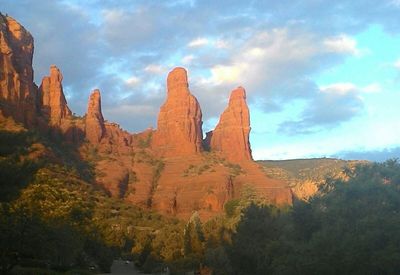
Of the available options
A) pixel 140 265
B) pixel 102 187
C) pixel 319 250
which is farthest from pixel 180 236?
pixel 102 187

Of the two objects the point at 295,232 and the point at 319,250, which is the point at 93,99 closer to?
the point at 295,232

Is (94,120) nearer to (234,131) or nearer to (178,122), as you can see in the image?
(178,122)

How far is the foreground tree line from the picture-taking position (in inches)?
1130

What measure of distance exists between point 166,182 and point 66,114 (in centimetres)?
2868

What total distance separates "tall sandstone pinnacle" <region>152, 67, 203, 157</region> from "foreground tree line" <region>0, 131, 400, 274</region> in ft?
204

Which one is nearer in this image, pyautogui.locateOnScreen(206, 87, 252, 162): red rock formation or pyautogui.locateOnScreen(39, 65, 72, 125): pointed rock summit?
pyautogui.locateOnScreen(39, 65, 72, 125): pointed rock summit

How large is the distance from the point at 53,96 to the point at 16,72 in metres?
17.1

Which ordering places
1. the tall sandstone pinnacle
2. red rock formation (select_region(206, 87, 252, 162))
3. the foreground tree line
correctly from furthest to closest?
red rock formation (select_region(206, 87, 252, 162)) < the tall sandstone pinnacle < the foreground tree line

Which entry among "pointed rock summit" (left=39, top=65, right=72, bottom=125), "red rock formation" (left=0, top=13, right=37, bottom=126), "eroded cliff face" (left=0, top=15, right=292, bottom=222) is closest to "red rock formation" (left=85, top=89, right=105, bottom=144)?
"eroded cliff face" (left=0, top=15, right=292, bottom=222)

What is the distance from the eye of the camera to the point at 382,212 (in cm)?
4128

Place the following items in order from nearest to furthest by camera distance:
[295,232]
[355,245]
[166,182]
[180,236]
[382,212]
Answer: [355,245] → [382,212] → [295,232] → [180,236] → [166,182]

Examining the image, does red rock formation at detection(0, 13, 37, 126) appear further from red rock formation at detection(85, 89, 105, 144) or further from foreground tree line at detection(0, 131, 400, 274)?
foreground tree line at detection(0, 131, 400, 274)

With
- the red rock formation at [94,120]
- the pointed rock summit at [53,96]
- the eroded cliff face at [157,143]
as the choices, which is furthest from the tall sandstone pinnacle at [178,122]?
the pointed rock summit at [53,96]

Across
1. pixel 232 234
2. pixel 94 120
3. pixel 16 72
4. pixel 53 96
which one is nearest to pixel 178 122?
pixel 94 120
